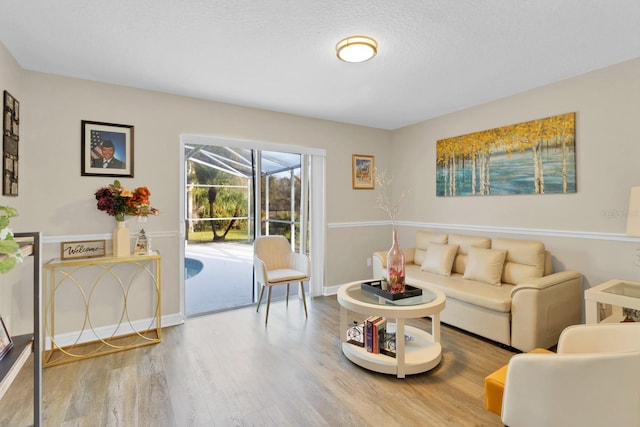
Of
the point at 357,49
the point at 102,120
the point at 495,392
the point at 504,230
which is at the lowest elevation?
the point at 495,392

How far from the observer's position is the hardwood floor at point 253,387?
1.91m

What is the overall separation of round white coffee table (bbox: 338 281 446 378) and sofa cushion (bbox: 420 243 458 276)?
1.01m

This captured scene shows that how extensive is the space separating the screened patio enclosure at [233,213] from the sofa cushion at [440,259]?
5.41 ft

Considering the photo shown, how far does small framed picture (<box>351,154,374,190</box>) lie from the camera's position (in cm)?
468

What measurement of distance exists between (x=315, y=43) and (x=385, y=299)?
6.58 feet

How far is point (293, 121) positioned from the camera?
4152 mm

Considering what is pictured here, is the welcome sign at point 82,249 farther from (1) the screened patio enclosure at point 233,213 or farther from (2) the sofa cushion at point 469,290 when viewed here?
(2) the sofa cushion at point 469,290

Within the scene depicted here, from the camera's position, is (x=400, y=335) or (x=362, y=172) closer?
(x=400, y=335)

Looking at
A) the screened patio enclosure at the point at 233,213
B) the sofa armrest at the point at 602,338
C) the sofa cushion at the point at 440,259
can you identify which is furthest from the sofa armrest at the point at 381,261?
the sofa armrest at the point at 602,338

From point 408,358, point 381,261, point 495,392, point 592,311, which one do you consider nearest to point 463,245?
point 381,261

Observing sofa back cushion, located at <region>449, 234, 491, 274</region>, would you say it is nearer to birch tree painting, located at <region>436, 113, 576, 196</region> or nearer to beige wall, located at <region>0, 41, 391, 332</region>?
birch tree painting, located at <region>436, 113, 576, 196</region>

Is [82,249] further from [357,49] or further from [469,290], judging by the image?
[469,290]

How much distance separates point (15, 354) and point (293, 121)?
3.45m

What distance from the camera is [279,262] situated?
3861 millimetres
